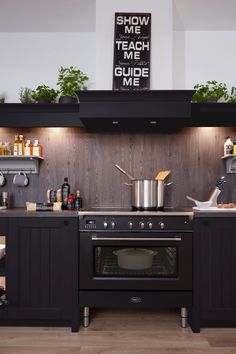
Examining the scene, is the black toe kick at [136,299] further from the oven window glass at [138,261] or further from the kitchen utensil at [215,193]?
the kitchen utensil at [215,193]

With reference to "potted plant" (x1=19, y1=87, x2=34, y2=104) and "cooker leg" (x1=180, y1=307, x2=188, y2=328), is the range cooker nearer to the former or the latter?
"cooker leg" (x1=180, y1=307, x2=188, y2=328)

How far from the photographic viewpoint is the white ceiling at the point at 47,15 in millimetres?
2916

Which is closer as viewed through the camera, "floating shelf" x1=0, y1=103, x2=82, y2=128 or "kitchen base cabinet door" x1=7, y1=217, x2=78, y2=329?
"kitchen base cabinet door" x1=7, y1=217, x2=78, y2=329

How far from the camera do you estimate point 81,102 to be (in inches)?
104

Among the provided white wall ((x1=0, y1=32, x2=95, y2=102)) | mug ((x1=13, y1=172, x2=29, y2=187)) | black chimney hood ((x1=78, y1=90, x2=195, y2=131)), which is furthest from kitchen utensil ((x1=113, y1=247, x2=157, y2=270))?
white wall ((x1=0, y1=32, x2=95, y2=102))

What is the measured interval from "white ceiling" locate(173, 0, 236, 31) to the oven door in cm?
207

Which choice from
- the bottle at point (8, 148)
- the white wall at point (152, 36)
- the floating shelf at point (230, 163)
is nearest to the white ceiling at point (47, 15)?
the white wall at point (152, 36)

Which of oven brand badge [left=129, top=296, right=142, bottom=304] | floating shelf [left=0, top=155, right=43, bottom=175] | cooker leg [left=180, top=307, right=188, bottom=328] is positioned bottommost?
cooker leg [left=180, top=307, right=188, bottom=328]

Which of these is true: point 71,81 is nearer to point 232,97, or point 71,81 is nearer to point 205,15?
point 205,15

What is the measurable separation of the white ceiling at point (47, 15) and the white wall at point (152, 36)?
0.20 metres

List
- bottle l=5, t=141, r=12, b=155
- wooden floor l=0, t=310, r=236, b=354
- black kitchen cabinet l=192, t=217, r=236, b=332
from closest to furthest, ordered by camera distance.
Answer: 1. wooden floor l=0, t=310, r=236, b=354
2. black kitchen cabinet l=192, t=217, r=236, b=332
3. bottle l=5, t=141, r=12, b=155

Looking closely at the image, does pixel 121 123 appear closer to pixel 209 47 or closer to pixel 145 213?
pixel 145 213

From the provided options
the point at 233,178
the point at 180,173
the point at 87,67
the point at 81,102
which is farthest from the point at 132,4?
the point at 233,178

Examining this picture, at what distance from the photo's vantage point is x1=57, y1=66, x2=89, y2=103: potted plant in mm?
2938
